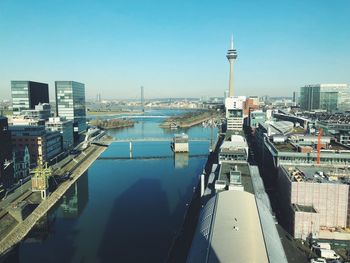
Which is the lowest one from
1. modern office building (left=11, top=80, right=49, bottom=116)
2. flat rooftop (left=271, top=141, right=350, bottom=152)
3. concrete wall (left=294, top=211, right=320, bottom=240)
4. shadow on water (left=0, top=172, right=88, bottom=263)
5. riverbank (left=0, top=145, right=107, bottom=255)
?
shadow on water (left=0, top=172, right=88, bottom=263)

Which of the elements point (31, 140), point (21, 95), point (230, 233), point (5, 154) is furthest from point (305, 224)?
point (21, 95)

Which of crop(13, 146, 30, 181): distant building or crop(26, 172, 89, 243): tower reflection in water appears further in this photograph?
crop(13, 146, 30, 181): distant building

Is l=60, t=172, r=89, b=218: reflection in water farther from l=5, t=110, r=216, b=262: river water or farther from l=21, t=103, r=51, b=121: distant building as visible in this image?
l=21, t=103, r=51, b=121: distant building

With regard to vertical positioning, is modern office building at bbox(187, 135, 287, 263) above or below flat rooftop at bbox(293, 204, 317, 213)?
above

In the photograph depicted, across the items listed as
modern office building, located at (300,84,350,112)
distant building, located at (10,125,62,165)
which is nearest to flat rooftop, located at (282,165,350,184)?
distant building, located at (10,125,62,165)

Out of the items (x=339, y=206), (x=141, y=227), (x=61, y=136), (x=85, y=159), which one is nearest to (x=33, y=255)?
(x=141, y=227)

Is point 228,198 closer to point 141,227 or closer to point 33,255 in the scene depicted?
point 141,227

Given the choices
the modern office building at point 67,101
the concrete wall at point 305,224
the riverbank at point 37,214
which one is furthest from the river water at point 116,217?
the modern office building at point 67,101
